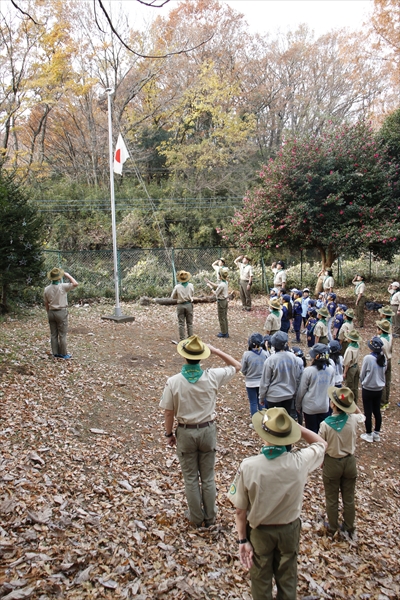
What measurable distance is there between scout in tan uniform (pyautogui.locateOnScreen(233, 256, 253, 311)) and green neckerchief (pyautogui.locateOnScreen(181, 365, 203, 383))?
10860 millimetres

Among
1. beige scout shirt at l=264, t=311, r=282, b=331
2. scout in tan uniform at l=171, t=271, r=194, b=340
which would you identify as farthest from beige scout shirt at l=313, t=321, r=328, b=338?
scout in tan uniform at l=171, t=271, r=194, b=340

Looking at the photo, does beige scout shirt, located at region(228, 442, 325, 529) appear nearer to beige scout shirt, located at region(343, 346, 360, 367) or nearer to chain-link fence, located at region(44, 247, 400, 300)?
beige scout shirt, located at region(343, 346, 360, 367)

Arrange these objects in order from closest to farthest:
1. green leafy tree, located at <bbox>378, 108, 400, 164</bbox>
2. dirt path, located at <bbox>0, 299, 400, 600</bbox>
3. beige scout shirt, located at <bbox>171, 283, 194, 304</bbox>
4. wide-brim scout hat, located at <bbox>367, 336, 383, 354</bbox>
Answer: dirt path, located at <bbox>0, 299, 400, 600</bbox>, wide-brim scout hat, located at <bbox>367, 336, 383, 354</bbox>, beige scout shirt, located at <bbox>171, 283, 194, 304</bbox>, green leafy tree, located at <bbox>378, 108, 400, 164</bbox>

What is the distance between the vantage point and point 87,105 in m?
28.2

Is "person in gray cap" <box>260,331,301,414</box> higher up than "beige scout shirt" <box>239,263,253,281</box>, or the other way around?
"beige scout shirt" <box>239,263,253,281</box>

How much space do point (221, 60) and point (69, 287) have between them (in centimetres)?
2724

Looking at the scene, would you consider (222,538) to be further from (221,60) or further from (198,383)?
(221,60)

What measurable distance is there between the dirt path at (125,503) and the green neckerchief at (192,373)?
155 cm

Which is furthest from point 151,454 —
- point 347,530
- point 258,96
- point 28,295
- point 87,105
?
point 258,96

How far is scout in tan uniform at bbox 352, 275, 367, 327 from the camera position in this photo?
523 inches

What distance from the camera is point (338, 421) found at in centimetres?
437

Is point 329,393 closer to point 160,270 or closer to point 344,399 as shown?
point 344,399

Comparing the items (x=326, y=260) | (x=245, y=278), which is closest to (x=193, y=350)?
(x=245, y=278)

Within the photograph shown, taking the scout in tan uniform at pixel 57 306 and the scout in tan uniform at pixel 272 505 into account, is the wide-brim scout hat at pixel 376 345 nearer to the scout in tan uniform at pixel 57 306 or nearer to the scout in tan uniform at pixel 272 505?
the scout in tan uniform at pixel 272 505
